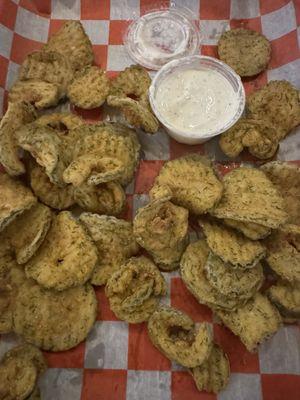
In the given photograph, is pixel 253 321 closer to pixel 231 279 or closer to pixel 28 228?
pixel 231 279

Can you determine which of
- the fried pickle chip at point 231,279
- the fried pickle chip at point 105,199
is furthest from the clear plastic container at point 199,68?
the fried pickle chip at point 231,279

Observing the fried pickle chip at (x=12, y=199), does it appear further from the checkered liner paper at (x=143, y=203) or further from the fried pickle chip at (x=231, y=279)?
the fried pickle chip at (x=231, y=279)

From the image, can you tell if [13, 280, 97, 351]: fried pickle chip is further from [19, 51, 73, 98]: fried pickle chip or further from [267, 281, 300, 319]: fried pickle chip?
[19, 51, 73, 98]: fried pickle chip

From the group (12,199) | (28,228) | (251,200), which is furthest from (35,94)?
(251,200)

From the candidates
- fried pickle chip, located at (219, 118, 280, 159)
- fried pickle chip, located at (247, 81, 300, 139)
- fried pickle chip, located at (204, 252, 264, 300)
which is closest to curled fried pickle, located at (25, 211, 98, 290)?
fried pickle chip, located at (204, 252, 264, 300)

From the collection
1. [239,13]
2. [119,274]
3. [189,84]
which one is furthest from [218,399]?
[239,13]

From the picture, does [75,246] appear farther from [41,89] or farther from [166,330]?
[41,89]
